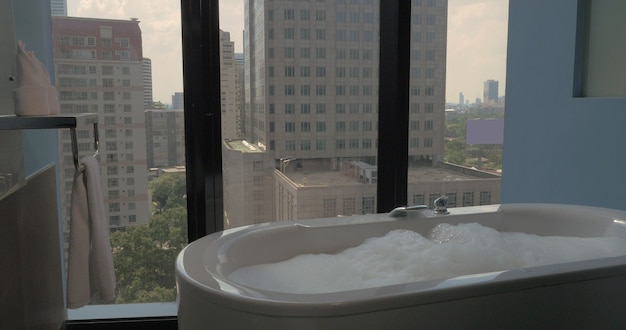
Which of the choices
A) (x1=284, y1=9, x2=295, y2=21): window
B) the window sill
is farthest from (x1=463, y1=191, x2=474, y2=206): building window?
the window sill

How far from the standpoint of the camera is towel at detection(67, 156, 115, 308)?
5.24 feet

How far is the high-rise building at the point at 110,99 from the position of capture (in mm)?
2232

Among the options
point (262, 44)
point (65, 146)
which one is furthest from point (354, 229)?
point (65, 146)

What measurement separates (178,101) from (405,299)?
152cm

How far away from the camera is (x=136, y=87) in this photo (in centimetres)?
230

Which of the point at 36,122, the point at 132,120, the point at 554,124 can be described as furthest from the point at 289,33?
the point at 554,124

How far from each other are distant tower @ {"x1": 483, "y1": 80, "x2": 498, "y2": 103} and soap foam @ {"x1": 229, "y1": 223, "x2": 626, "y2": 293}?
1016mm

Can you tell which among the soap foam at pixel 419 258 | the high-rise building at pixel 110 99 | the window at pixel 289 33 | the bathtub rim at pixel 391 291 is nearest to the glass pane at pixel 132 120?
the high-rise building at pixel 110 99

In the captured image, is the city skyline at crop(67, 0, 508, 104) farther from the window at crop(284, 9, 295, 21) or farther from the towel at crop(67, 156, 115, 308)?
the towel at crop(67, 156, 115, 308)

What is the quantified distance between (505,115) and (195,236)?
77.0 inches

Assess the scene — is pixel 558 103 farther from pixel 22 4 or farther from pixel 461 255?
pixel 22 4

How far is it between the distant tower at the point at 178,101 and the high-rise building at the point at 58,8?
58 cm

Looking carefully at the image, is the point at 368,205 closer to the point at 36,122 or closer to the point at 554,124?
the point at 554,124

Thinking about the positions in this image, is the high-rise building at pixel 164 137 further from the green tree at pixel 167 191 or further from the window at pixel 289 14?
the window at pixel 289 14
